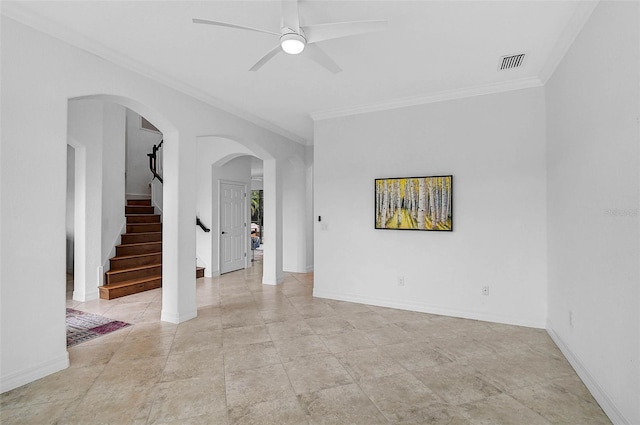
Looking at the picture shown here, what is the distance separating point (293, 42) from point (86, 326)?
381 cm

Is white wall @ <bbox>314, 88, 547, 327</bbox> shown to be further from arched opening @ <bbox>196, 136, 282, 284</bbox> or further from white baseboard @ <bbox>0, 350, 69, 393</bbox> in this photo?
white baseboard @ <bbox>0, 350, 69, 393</bbox>

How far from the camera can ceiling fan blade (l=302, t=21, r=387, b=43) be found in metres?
2.08

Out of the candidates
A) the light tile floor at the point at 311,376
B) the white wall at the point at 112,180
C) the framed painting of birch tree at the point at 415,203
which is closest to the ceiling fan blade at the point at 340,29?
the framed painting of birch tree at the point at 415,203

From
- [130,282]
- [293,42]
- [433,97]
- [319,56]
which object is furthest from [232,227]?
[293,42]

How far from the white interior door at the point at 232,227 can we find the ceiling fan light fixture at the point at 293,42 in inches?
192

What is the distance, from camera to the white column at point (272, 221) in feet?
19.1

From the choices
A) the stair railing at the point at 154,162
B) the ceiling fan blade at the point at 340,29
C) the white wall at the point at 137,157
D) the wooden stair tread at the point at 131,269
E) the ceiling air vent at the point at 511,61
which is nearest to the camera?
the ceiling fan blade at the point at 340,29

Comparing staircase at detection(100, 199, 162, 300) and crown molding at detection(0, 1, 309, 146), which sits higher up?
crown molding at detection(0, 1, 309, 146)

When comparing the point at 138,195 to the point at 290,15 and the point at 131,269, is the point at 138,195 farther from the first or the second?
the point at 290,15

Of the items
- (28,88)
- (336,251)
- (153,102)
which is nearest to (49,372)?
(28,88)

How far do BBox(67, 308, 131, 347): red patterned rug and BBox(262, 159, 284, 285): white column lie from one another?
8.23ft

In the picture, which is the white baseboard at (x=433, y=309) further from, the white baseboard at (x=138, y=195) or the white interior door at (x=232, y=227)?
the white baseboard at (x=138, y=195)

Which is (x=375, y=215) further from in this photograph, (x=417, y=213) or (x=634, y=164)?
(x=634, y=164)

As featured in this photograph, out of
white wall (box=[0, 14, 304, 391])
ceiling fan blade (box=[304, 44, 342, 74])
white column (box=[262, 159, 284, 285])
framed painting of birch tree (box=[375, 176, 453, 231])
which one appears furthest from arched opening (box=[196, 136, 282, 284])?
ceiling fan blade (box=[304, 44, 342, 74])
